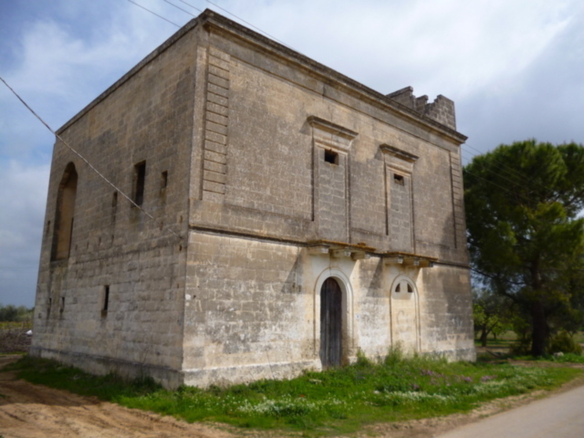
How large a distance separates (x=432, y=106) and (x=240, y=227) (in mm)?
10094

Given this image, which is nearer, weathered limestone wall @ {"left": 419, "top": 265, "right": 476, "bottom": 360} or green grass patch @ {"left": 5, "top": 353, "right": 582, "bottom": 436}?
green grass patch @ {"left": 5, "top": 353, "right": 582, "bottom": 436}

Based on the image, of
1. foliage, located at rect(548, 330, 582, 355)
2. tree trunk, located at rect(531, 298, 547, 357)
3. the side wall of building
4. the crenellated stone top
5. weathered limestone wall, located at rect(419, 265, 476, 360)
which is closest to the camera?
the side wall of building

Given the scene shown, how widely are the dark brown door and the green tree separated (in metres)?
9.39

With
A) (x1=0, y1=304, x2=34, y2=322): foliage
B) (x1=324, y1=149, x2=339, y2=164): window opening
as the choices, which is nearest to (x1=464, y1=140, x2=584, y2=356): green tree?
(x1=324, y1=149, x2=339, y2=164): window opening

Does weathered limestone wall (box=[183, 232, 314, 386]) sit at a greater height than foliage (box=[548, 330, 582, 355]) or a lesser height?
greater

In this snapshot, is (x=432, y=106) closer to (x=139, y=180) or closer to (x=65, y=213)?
(x=139, y=180)

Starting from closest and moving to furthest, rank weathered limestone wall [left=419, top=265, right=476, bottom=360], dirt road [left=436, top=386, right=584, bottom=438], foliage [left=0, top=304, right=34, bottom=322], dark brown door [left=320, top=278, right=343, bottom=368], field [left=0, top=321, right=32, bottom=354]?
dirt road [left=436, top=386, right=584, bottom=438]
dark brown door [left=320, top=278, right=343, bottom=368]
weathered limestone wall [left=419, top=265, right=476, bottom=360]
field [left=0, top=321, right=32, bottom=354]
foliage [left=0, top=304, right=34, bottom=322]

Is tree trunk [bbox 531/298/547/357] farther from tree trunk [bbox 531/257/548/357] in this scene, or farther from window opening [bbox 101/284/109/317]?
window opening [bbox 101/284/109/317]

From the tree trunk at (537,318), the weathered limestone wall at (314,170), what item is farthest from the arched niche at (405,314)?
the tree trunk at (537,318)

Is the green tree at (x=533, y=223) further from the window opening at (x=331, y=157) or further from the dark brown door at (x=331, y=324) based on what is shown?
the dark brown door at (x=331, y=324)

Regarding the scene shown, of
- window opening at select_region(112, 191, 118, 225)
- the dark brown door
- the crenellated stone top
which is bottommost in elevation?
the dark brown door

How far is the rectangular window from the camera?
11.8m

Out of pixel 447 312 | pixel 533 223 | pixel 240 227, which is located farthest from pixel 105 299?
pixel 533 223

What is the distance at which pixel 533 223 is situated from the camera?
60.4 feet
